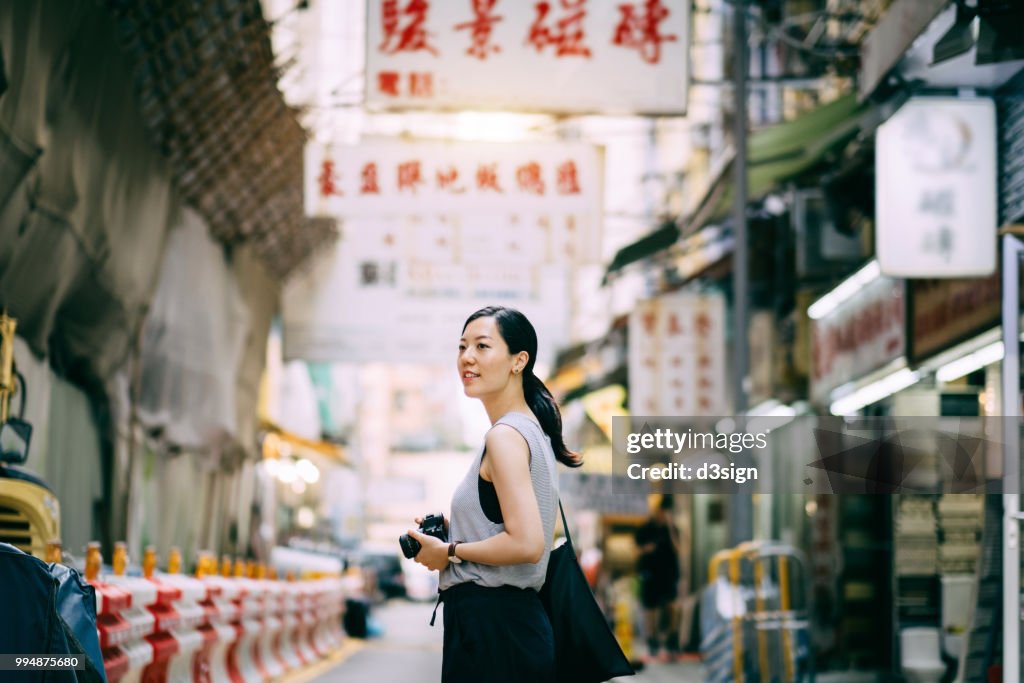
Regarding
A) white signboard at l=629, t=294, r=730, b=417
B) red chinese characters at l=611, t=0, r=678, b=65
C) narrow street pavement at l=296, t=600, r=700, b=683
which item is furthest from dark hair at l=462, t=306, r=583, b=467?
white signboard at l=629, t=294, r=730, b=417

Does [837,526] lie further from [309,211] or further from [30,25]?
[30,25]

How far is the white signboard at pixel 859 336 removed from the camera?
13.5 meters

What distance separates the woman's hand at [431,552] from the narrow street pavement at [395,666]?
10.3 metres

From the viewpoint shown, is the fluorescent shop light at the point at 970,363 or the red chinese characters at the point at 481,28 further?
the fluorescent shop light at the point at 970,363

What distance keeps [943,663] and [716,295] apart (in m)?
8.48

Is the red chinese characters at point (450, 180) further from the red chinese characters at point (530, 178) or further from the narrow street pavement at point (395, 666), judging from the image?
the narrow street pavement at point (395, 666)

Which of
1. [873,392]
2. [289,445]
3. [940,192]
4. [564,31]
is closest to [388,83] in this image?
[564,31]

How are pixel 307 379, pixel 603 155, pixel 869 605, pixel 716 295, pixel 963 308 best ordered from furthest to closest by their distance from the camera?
pixel 307 379 → pixel 716 295 → pixel 869 605 → pixel 603 155 → pixel 963 308

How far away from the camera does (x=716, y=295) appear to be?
64.4 feet

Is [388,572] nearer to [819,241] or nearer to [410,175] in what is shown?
[819,241]

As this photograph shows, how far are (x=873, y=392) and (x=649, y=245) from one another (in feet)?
8.54

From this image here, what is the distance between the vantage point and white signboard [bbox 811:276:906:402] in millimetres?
13477

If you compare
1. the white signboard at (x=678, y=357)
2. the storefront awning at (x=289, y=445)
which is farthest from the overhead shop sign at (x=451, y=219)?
the storefront awning at (x=289, y=445)

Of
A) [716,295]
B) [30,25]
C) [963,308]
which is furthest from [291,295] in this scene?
[30,25]
